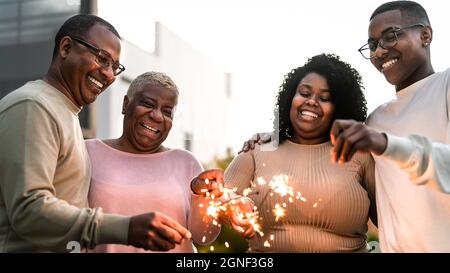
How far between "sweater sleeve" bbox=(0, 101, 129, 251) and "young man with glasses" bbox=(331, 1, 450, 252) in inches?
45.0

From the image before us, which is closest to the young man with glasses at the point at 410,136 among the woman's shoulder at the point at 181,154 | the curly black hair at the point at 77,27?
the woman's shoulder at the point at 181,154

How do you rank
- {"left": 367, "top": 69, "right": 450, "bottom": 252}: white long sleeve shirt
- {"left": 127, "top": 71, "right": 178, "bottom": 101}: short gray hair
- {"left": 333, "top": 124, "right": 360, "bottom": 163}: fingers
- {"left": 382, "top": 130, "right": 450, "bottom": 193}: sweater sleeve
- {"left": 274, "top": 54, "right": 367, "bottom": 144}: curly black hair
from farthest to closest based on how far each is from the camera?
{"left": 274, "top": 54, "right": 367, "bottom": 144}: curly black hair
{"left": 127, "top": 71, "right": 178, "bottom": 101}: short gray hair
{"left": 367, "top": 69, "right": 450, "bottom": 252}: white long sleeve shirt
{"left": 382, "top": 130, "right": 450, "bottom": 193}: sweater sleeve
{"left": 333, "top": 124, "right": 360, "bottom": 163}: fingers

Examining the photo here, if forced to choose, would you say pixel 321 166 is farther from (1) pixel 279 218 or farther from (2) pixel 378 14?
(2) pixel 378 14

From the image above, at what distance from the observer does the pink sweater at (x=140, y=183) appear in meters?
3.00

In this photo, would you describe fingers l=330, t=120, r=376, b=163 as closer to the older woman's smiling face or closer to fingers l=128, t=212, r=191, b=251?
fingers l=128, t=212, r=191, b=251

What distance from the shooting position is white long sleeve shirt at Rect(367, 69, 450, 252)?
2822 millimetres

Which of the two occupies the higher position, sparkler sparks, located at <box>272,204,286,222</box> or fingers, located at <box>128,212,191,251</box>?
fingers, located at <box>128,212,191,251</box>

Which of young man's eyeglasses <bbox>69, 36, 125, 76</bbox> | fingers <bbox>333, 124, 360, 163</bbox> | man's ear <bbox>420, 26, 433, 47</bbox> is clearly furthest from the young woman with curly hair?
fingers <bbox>333, 124, 360, 163</bbox>

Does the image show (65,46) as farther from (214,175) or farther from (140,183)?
(214,175)

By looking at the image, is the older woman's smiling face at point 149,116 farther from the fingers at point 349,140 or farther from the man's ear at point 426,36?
the man's ear at point 426,36

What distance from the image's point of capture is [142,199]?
3039 mm

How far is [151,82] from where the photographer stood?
3217 mm

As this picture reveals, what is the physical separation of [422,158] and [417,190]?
0.41m

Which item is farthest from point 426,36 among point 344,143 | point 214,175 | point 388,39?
point 214,175
